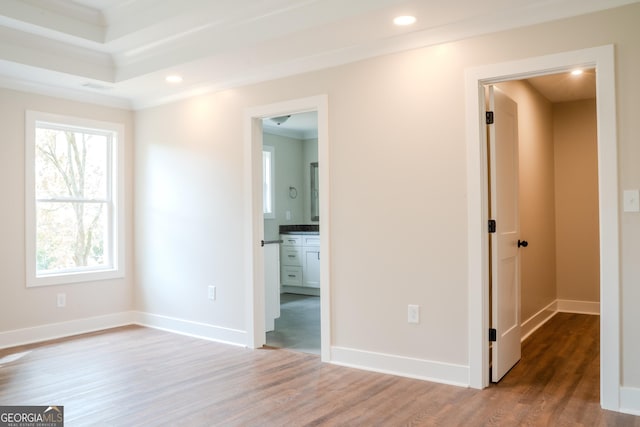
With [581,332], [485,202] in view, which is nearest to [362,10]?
[485,202]

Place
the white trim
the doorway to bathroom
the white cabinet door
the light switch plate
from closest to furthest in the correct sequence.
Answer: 1. the light switch plate
2. the white trim
3. the doorway to bathroom
4. the white cabinet door

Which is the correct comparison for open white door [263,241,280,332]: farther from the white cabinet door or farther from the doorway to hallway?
the doorway to hallway

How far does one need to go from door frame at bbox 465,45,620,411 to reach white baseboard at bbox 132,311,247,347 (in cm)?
211

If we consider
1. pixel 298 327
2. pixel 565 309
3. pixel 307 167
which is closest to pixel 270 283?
pixel 298 327

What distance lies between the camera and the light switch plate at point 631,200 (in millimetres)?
2695

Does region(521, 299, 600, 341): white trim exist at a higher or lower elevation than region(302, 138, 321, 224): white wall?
lower

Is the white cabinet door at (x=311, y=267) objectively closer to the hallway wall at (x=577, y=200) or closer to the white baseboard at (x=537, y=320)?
the white baseboard at (x=537, y=320)

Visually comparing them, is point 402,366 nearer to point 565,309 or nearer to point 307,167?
point 565,309

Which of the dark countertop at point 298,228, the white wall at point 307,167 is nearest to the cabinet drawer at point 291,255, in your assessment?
the dark countertop at point 298,228

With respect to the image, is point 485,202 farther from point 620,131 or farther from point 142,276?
point 142,276

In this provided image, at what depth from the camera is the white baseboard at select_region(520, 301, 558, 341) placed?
181 inches

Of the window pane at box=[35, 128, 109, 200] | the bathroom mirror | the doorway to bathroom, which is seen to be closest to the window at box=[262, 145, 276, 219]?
the doorway to bathroom


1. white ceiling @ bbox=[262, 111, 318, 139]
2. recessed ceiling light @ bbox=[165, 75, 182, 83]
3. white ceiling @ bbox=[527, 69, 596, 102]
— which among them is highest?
white ceiling @ bbox=[262, 111, 318, 139]

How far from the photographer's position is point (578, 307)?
572 cm
